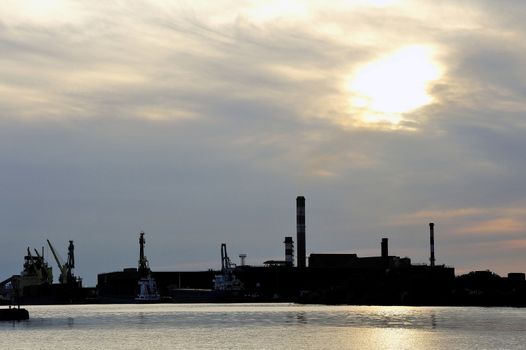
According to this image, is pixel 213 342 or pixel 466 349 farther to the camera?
pixel 213 342

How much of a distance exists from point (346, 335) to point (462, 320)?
1536 inches

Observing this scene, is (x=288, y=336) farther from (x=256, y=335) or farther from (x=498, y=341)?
(x=498, y=341)

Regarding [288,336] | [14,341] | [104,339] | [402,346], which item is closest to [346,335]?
[288,336]

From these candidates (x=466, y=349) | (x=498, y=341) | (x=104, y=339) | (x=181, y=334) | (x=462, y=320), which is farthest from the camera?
(x=462, y=320)

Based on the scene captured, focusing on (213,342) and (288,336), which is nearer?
(213,342)

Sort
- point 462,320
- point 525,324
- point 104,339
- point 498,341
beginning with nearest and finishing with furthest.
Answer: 1. point 498,341
2. point 104,339
3. point 525,324
4. point 462,320

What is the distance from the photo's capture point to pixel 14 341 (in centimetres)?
11100

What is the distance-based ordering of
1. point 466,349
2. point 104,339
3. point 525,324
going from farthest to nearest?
point 525,324
point 104,339
point 466,349

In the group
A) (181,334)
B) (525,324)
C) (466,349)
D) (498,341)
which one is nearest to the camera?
(466,349)

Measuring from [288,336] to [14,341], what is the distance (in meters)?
29.5

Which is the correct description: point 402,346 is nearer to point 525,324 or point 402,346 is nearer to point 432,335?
point 432,335

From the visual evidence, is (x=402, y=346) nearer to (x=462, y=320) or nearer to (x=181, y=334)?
(x=181, y=334)

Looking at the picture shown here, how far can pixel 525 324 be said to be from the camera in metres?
137

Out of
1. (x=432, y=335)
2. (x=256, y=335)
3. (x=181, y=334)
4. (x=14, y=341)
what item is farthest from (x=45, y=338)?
(x=432, y=335)
